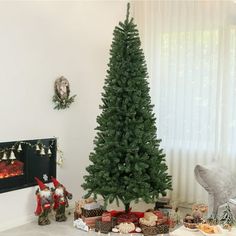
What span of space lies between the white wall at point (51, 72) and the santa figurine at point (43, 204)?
197 mm

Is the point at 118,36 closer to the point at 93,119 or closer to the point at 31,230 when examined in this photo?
the point at 93,119

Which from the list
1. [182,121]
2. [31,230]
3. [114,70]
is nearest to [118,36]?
A: [114,70]

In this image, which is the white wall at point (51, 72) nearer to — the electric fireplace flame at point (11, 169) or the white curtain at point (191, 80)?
the electric fireplace flame at point (11, 169)

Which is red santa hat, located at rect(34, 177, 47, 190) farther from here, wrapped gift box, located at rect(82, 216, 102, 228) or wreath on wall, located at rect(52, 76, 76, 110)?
wreath on wall, located at rect(52, 76, 76, 110)

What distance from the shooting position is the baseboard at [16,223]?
3.98 metres

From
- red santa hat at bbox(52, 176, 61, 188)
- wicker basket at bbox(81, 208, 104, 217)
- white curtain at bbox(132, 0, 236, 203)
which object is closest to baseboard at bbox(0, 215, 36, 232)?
red santa hat at bbox(52, 176, 61, 188)

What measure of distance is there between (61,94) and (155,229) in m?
1.91

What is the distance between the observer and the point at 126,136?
3994mm

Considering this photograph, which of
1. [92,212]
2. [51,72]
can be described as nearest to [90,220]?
[92,212]

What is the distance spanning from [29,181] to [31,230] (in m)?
0.58

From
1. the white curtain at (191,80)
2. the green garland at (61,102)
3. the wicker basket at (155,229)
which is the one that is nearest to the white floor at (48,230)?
the wicker basket at (155,229)

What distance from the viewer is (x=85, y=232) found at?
3.97 meters

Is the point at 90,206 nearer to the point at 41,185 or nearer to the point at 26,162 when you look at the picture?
the point at 41,185

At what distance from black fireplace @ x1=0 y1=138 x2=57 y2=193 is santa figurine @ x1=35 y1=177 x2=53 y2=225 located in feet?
0.76
